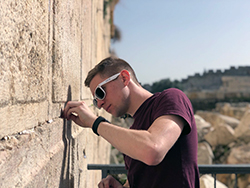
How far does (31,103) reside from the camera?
113cm

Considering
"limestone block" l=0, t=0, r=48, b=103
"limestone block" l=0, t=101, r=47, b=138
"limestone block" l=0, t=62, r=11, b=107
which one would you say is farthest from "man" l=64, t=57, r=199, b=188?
"limestone block" l=0, t=62, r=11, b=107

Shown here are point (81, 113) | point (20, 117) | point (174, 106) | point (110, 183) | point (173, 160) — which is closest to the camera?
point (20, 117)

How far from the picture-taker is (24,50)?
1034mm

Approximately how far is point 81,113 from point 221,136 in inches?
385

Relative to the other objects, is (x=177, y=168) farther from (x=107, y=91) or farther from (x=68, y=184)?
(x=68, y=184)

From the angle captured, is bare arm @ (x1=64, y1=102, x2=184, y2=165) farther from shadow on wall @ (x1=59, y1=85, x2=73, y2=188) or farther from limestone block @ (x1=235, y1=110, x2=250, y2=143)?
limestone block @ (x1=235, y1=110, x2=250, y2=143)

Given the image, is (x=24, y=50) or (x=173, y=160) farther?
(x=173, y=160)

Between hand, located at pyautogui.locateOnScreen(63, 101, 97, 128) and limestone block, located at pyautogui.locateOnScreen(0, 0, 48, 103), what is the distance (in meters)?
0.33

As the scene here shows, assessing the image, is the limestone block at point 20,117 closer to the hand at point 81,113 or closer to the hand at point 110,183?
the hand at point 81,113

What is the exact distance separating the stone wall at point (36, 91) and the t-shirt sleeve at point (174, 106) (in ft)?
1.82

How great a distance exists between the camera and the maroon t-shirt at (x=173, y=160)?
52.6 inches

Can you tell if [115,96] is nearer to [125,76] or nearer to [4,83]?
[125,76]

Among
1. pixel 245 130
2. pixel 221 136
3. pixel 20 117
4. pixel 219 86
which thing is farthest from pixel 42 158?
pixel 219 86

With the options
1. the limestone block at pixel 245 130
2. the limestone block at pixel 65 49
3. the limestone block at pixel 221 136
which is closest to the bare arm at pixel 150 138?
the limestone block at pixel 65 49
